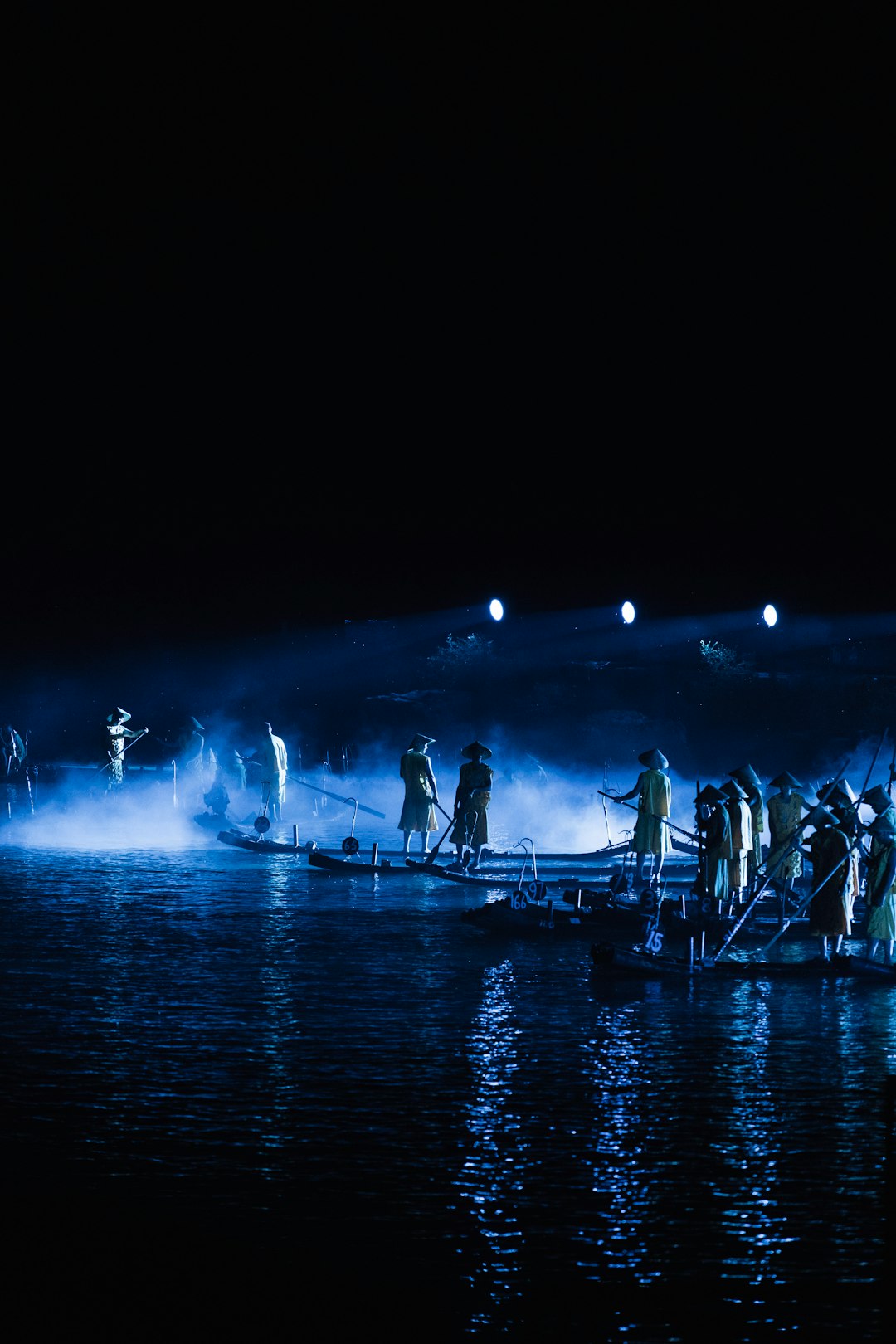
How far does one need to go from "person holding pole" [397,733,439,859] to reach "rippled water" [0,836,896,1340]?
831 centimetres

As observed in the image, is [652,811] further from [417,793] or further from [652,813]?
[417,793]

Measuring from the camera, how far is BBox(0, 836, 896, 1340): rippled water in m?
6.61

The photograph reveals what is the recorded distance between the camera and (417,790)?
76.7 feet

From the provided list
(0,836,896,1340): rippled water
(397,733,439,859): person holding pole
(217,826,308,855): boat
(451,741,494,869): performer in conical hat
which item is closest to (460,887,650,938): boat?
(0,836,896,1340): rippled water

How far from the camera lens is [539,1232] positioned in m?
7.32

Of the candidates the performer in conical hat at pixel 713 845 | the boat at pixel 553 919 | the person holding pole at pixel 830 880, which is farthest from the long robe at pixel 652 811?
the person holding pole at pixel 830 880

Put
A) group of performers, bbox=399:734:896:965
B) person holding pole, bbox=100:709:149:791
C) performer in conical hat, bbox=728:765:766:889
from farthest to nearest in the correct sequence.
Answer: person holding pole, bbox=100:709:149:791
performer in conical hat, bbox=728:765:766:889
group of performers, bbox=399:734:896:965

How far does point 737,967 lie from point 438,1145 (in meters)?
5.90

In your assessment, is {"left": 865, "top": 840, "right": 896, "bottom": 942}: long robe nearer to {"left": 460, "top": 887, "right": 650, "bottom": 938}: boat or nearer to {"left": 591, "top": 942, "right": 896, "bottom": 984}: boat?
{"left": 591, "top": 942, "right": 896, "bottom": 984}: boat

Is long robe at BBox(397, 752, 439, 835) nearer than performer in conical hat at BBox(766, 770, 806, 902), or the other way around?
performer in conical hat at BBox(766, 770, 806, 902)

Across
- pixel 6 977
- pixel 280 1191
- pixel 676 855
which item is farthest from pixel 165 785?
pixel 280 1191

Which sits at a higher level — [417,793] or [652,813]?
[417,793]

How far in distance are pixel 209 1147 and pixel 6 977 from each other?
5.49m

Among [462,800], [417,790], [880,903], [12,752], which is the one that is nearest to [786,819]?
[880,903]
